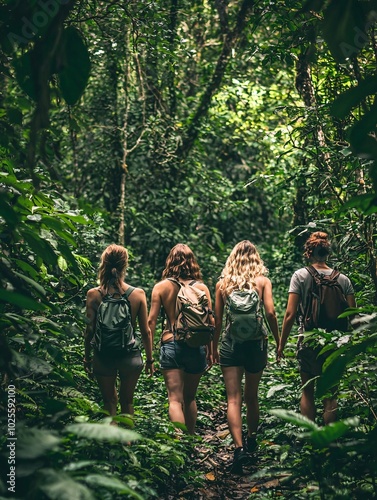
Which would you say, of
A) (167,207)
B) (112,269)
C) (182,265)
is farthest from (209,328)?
(167,207)

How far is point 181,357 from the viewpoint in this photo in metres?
5.72

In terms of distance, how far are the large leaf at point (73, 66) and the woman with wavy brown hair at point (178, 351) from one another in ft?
13.1

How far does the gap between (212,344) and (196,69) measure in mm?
9432

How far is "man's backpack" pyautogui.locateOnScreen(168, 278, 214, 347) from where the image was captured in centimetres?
567

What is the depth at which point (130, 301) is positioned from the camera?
5.49 m

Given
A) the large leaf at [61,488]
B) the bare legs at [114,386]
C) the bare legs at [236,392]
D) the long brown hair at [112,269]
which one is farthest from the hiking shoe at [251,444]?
the large leaf at [61,488]

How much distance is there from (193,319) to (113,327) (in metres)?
0.79

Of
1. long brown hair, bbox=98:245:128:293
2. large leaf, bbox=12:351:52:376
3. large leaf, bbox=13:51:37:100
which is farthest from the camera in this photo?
long brown hair, bbox=98:245:128:293

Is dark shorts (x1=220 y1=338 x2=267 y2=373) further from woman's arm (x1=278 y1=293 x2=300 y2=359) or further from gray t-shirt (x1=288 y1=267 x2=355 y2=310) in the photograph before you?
gray t-shirt (x1=288 y1=267 x2=355 y2=310)

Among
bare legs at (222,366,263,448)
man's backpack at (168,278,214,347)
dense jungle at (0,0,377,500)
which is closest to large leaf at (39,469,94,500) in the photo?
dense jungle at (0,0,377,500)

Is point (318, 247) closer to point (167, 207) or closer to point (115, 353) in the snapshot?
point (115, 353)

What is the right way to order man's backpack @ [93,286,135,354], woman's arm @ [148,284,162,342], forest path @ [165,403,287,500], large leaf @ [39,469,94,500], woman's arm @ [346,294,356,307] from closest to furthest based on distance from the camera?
large leaf @ [39,469,94,500] → forest path @ [165,403,287,500] → man's backpack @ [93,286,135,354] → woman's arm @ [346,294,356,307] → woman's arm @ [148,284,162,342]

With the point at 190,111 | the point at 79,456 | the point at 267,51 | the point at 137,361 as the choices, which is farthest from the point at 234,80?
the point at 79,456

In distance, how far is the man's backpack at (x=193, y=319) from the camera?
5668mm
